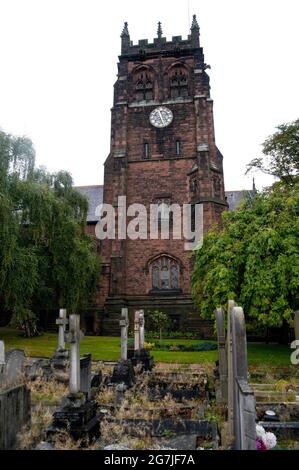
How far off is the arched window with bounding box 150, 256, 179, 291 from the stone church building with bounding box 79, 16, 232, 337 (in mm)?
70

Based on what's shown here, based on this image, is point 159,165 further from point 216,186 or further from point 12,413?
point 12,413

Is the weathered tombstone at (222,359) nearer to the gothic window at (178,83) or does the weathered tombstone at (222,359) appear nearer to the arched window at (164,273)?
the arched window at (164,273)

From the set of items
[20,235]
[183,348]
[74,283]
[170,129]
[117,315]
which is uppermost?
[170,129]

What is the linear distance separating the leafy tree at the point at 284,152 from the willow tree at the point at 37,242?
520 inches

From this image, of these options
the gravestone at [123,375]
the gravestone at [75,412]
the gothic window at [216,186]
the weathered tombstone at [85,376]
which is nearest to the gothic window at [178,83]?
the gothic window at [216,186]

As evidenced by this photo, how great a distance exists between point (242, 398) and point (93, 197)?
34324mm

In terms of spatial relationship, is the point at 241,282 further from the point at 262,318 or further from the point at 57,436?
the point at 57,436

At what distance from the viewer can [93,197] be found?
126 ft

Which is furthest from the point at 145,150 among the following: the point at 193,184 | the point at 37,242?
the point at 37,242

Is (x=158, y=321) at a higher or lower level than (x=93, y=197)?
lower

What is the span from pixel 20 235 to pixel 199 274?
1003cm

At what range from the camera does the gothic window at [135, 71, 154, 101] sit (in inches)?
1259

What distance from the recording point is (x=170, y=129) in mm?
30328
